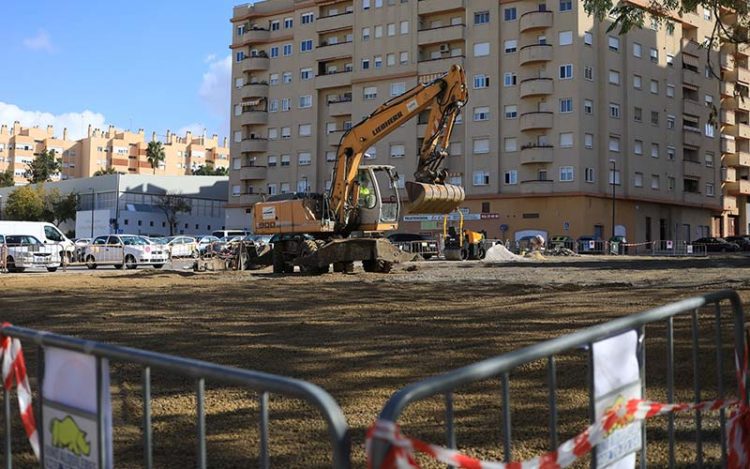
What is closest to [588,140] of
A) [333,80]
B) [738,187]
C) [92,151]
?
[738,187]

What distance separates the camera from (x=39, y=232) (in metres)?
31.0

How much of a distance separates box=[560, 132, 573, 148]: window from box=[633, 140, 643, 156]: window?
743 centimetres

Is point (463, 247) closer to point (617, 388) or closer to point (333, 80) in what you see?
point (333, 80)

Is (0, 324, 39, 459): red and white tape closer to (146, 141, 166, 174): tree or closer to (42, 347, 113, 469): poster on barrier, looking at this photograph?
(42, 347, 113, 469): poster on barrier

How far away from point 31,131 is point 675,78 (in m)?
123

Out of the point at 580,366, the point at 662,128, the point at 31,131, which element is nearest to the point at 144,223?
the point at 662,128

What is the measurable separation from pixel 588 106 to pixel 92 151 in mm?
107009

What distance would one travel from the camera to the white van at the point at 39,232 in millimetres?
30367

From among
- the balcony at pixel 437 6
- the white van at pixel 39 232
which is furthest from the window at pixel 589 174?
the white van at pixel 39 232

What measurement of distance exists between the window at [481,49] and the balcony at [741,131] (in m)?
28.9

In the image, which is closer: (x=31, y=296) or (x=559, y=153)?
(x=31, y=296)

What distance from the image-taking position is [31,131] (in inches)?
5689

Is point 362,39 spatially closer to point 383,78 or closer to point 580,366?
point 383,78

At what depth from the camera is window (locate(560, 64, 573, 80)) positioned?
2244 inches
